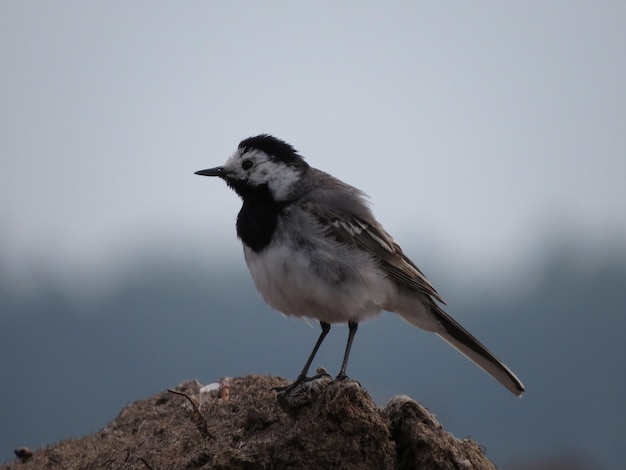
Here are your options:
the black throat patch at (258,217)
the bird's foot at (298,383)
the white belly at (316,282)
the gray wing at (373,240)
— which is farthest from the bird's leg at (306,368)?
the black throat patch at (258,217)

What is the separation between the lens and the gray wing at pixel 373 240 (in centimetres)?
862

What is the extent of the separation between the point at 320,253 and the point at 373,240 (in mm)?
903

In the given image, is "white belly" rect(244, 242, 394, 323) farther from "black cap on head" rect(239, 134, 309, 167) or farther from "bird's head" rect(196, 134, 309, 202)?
"black cap on head" rect(239, 134, 309, 167)

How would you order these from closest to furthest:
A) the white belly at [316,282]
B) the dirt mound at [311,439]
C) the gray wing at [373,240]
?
the dirt mound at [311,439]
the white belly at [316,282]
the gray wing at [373,240]

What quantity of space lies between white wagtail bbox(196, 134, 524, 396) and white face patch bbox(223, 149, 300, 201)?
1 centimetres

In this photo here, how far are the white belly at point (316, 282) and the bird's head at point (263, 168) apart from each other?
Result: 2.71 feet

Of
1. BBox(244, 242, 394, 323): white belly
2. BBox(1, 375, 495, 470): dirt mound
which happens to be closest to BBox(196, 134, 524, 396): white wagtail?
BBox(244, 242, 394, 323): white belly

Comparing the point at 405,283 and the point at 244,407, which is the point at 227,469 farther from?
the point at 405,283

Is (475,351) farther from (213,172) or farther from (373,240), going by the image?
(213,172)

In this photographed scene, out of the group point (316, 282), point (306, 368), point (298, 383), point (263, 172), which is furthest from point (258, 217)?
point (298, 383)

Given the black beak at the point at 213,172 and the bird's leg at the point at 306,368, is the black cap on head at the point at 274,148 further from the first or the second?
the bird's leg at the point at 306,368

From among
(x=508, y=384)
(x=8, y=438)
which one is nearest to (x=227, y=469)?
(x=508, y=384)

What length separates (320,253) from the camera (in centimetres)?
829

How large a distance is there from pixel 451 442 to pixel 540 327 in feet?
168
